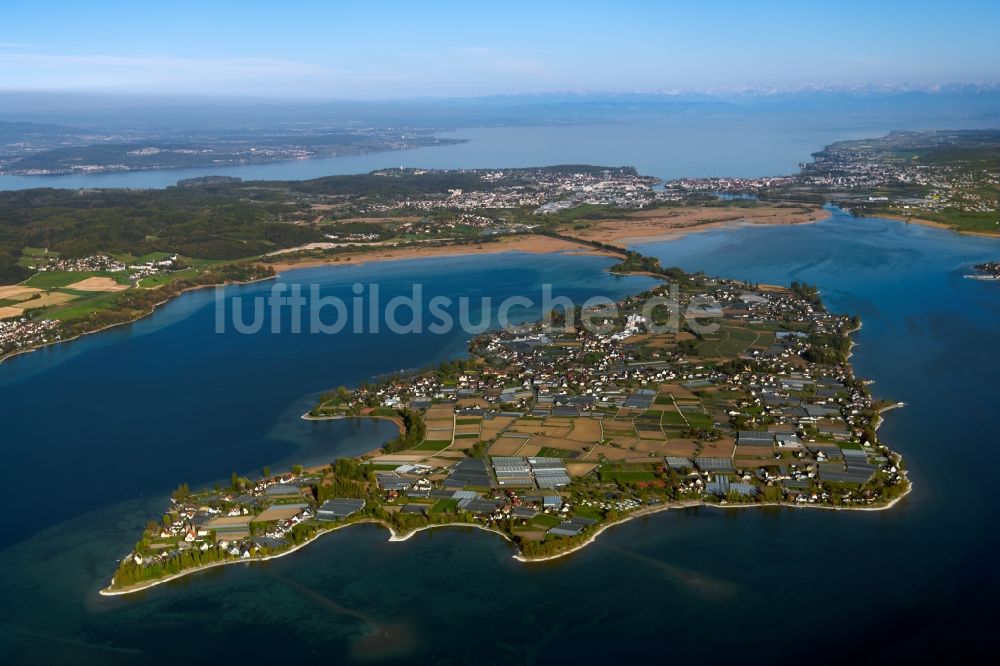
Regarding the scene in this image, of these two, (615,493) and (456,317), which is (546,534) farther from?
(456,317)

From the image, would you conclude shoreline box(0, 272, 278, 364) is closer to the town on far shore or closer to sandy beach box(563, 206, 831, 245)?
the town on far shore

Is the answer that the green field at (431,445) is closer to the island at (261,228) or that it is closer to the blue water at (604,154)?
the island at (261,228)

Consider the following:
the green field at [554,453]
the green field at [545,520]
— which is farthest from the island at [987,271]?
the green field at [545,520]

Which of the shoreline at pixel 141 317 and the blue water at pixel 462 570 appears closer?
the blue water at pixel 462 570

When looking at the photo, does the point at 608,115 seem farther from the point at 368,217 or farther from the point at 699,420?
the point at 699,420

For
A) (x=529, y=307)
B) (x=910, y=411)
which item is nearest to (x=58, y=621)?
(x=910, y=411)

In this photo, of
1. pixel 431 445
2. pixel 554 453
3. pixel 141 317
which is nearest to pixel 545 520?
pixel 554 453

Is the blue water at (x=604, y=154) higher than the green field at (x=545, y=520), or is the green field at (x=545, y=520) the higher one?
the blue water at (x=604, y=154)
